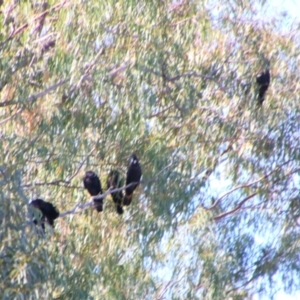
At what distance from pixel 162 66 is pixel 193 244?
1622mm

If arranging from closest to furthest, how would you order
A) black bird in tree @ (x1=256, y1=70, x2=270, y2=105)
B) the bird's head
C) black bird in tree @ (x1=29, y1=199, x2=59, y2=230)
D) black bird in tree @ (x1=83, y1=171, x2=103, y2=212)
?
black bird in tree @ (x1=29, y1=199, x2=59, y2=230), black bird in tree @ (x1=83, y1=171, x2=103, y2=212), the bird's head, black bird in tree @ (x1=256, y1=70, x2=270, y2=105)

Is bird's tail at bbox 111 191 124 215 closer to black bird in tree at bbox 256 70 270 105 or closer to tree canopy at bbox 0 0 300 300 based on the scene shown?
tree canopy at bbox 0 0 300 300

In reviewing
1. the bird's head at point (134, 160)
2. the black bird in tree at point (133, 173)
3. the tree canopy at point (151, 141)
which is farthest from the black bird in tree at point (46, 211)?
the bird's head at point (134, 160)

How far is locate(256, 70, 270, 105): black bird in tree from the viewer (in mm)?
7898

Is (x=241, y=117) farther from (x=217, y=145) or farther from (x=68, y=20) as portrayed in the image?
(x=68, y=20)

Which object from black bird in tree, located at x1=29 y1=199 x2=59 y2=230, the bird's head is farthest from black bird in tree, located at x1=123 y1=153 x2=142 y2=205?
black bird in tree, located at x1=29 y1=199 x2=59 y2=230

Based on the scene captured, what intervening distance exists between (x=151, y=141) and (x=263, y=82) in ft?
3.49

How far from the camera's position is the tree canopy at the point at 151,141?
6945 millimetres

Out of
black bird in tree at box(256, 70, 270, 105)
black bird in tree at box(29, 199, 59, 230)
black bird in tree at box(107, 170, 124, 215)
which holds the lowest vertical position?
black bird in tree at box(29, 199, 59, 230)

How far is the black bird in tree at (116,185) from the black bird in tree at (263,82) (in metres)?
1.40

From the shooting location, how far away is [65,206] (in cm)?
782

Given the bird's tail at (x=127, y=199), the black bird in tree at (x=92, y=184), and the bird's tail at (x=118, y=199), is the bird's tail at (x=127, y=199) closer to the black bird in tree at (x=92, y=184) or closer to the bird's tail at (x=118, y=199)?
the bird's tail at (x=118, y=199)

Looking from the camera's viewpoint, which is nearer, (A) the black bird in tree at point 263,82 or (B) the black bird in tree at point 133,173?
(B) the black bird in tree at point 133,173

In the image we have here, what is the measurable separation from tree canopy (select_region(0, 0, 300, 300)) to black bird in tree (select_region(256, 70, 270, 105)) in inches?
1.5
